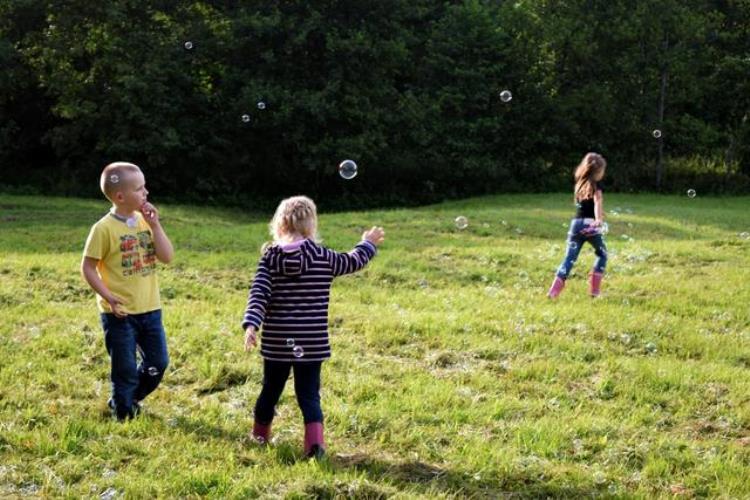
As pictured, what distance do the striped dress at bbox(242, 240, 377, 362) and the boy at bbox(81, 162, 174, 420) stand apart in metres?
1.06

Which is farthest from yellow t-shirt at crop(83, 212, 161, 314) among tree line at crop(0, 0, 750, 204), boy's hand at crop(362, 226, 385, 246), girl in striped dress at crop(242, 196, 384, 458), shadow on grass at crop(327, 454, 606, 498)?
tree line at crop(0, 0, 750, 204)

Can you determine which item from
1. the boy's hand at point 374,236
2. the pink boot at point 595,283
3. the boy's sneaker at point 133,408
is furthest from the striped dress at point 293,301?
the pink boot at point 595,283

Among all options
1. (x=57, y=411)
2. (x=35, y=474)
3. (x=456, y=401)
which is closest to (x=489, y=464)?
(x=456, y=401)

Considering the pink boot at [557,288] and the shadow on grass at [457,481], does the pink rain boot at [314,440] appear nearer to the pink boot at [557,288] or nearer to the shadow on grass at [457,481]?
the shadow on grass at [457,481]

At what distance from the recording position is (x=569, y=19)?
107ft

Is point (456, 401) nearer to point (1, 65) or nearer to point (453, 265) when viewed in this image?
point (453, 265)

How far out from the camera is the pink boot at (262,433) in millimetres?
5125

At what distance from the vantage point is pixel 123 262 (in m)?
5.36

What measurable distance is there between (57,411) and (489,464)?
2.95 metres

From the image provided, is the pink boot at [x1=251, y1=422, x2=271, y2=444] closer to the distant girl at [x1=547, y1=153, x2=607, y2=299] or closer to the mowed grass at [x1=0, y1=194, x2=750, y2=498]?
the mowed grass at [x1=0, y1=194, x2=750, y2=498]

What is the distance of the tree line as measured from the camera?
93.6ft

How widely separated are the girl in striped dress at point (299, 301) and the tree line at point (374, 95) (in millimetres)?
22328

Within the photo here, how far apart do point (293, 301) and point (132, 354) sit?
1.32 m

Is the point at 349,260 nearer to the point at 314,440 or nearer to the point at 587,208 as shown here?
the point at 314,440
